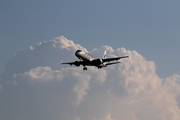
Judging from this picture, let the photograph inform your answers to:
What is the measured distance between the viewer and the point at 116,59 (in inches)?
4402

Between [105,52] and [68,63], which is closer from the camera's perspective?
[68,63]

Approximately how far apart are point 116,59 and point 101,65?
779 cm

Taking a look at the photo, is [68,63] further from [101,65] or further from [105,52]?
[105,52]

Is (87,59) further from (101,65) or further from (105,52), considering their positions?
(105,52)

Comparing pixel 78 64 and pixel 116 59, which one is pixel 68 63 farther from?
pixel 116 59

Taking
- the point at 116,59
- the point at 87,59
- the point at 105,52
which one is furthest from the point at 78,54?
the point at 105,52

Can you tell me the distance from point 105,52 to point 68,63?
32.7 metres

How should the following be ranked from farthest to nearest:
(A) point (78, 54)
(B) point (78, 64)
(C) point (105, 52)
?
(C) point (105, 52) < (B) point (78, 64) < (A) point (78, 54)

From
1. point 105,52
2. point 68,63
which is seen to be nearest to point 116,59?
point 68,63

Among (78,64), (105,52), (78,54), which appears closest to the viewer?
(78,54)

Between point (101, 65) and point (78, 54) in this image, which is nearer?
point (78, 54)

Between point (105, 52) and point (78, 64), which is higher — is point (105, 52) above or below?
above

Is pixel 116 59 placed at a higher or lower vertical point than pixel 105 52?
lower

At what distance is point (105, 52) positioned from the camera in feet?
493
